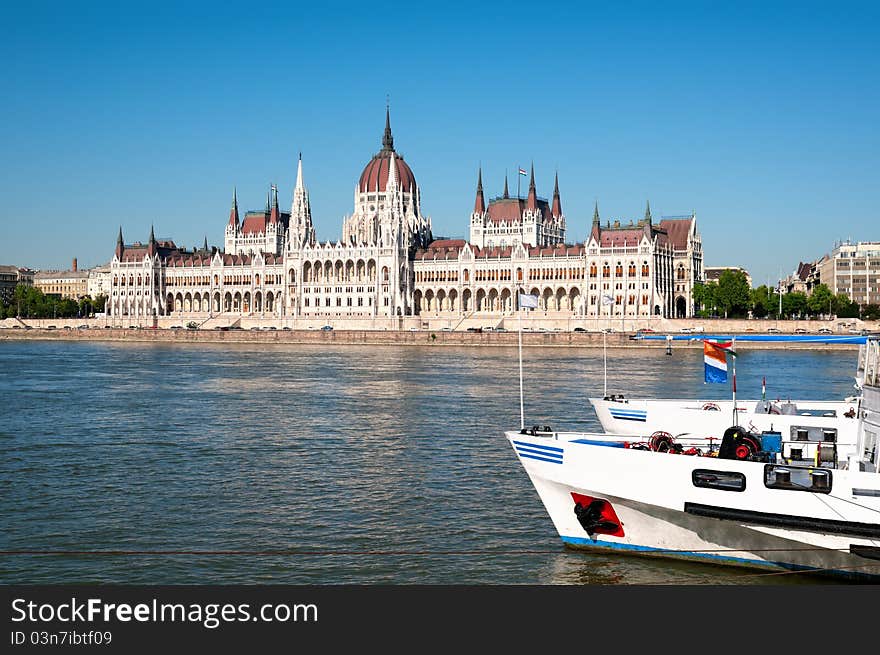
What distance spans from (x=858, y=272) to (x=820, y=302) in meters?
30.9

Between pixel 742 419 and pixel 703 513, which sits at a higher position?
pixel 742 419

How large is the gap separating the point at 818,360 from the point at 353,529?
6604 centimetres

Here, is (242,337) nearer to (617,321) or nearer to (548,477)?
(617,321)

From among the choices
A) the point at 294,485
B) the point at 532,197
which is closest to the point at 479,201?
the point at 532,197

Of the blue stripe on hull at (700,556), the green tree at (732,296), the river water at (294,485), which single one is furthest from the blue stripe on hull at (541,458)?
the green tree at (732,296)

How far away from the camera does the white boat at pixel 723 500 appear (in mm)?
14586

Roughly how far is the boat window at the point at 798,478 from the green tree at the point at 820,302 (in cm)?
11571

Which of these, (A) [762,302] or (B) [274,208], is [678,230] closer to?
(A) [762,302]

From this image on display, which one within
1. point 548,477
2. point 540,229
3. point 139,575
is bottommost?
point 139,575

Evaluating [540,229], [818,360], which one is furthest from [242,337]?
[818,360]

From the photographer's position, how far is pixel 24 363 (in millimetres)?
72125

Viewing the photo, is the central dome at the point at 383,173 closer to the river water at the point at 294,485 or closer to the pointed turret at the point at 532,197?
the pointed turret at the point at 532,197

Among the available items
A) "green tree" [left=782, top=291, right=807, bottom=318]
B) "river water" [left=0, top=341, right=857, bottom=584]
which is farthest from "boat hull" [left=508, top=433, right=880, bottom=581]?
"green tree" [left=782, top=291, right=807, bottom=318]

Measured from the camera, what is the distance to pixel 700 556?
616 inches
